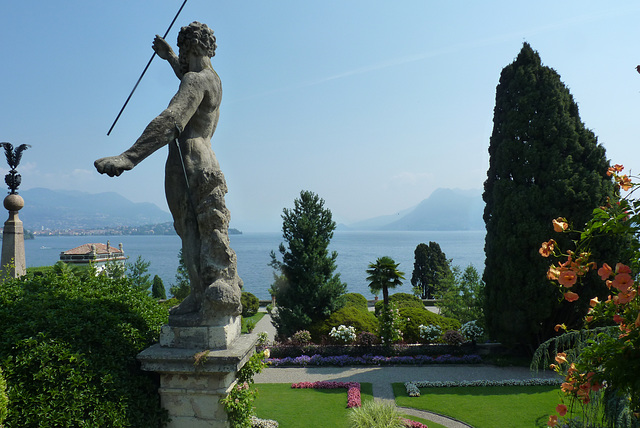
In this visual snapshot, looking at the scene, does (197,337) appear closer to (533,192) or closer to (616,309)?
(616,309)

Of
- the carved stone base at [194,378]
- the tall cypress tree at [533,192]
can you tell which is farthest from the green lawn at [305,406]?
the tall cypress tree at [533,192]

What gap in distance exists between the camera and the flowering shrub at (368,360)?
47.3 ft

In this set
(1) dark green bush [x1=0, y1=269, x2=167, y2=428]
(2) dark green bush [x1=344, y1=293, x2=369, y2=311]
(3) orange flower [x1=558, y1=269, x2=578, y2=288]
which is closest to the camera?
(3) orange flower [x1=558, y1=269, x2=578, y2=288]

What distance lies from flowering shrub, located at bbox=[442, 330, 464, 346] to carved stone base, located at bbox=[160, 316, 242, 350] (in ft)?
40.6

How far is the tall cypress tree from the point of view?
13703mm

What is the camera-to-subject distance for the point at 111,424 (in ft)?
13.5

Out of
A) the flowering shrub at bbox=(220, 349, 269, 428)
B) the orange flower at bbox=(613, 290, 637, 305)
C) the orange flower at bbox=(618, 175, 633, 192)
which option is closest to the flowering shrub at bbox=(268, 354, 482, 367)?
the flowering shrub at bbox=(220, 349, 269, 428)

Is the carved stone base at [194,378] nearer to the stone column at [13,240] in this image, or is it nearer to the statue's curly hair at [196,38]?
the statue's curly hair at [196,38]

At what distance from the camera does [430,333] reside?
52.6 ft

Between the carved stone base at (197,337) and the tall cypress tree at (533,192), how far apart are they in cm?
1211

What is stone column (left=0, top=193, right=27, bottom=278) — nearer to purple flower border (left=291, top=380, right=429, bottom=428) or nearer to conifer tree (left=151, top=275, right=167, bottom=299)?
purple flower border (left=291, top=380, right=429, bottom=428)

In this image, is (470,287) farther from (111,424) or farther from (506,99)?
(111,424)

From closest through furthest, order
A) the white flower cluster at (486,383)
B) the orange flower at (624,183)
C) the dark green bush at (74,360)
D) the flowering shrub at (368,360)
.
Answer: the orange flower at (624,183) → the dark green bush at (74,360) → the white flower cluster at (486,383) → the flowering shrub at (368,360)

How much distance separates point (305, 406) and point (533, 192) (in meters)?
10.2
